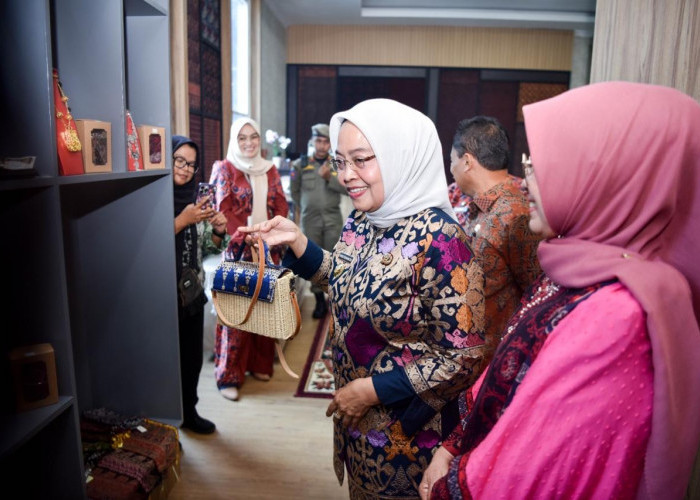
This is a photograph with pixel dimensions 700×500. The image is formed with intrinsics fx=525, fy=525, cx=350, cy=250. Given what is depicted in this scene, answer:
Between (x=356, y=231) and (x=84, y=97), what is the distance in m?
0.91

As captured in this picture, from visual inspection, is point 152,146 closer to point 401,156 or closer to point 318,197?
point 401,156

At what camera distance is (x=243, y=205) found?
11.1 feet

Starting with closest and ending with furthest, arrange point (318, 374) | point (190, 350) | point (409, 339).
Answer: point (409, 339) → point (190, 350) → point (318, 374)

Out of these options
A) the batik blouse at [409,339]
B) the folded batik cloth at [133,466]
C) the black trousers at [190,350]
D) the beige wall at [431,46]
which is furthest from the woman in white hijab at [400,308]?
the beige wall at [431,46]

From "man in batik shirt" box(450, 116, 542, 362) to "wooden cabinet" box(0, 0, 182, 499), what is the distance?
44.7 inches

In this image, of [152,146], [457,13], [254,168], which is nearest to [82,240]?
[152,146]

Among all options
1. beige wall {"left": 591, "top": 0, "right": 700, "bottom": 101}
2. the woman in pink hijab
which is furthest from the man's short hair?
the woman in pink hijab

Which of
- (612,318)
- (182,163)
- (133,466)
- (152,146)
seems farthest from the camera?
(182,163)

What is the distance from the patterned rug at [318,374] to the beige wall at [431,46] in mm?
5321

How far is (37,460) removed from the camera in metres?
1.28

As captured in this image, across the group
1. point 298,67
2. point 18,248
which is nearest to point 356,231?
point 18,248

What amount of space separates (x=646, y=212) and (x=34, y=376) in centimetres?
127

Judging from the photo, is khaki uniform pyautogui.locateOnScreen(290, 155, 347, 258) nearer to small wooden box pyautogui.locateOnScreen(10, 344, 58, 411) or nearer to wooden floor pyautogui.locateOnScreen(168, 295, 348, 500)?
wooden floor pyautogui.locateOnScreen(168, 295, 348, 500)

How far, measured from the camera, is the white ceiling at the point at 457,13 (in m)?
6.98
